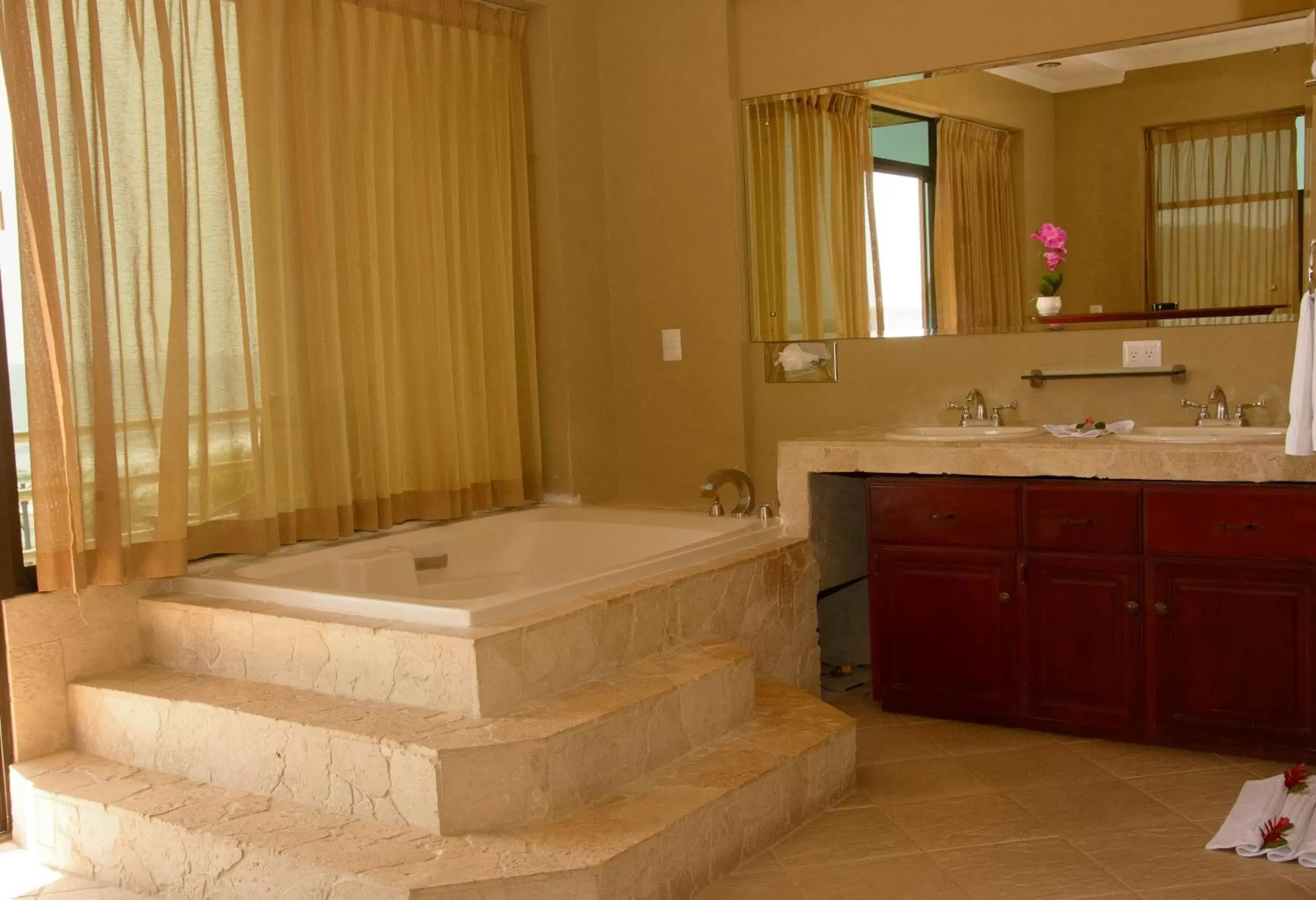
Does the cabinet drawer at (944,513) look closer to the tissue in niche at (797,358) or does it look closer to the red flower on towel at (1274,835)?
the tissue in niche at (797,358)

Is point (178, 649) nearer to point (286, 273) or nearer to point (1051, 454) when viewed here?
point (286, 273)

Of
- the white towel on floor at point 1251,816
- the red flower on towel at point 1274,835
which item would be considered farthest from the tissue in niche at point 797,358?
the red flower on towel at point 1274,835

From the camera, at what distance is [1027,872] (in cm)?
255

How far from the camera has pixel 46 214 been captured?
2865mm

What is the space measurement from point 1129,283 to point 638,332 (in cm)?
164

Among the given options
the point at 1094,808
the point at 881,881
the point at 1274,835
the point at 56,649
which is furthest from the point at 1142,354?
the point at 56,649

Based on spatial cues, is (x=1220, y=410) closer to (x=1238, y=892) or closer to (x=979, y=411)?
(x=979, y=411)

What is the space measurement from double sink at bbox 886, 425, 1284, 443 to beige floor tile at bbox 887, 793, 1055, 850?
96 cm

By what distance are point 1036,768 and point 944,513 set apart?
69 cm

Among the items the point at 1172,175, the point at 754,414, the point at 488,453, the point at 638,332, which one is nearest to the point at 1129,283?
the point at 1172,175

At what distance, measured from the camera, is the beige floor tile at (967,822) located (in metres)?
2.72

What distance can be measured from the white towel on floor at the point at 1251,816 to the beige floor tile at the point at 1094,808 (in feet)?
0.18

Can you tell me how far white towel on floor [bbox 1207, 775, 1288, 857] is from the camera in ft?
8.50

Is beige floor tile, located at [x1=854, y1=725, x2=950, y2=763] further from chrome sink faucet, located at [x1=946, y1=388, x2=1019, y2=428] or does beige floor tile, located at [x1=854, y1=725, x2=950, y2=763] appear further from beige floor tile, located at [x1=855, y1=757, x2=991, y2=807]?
chrome sink faucet, located at [x1=946, y1=388, x2=1019, y2=428]
